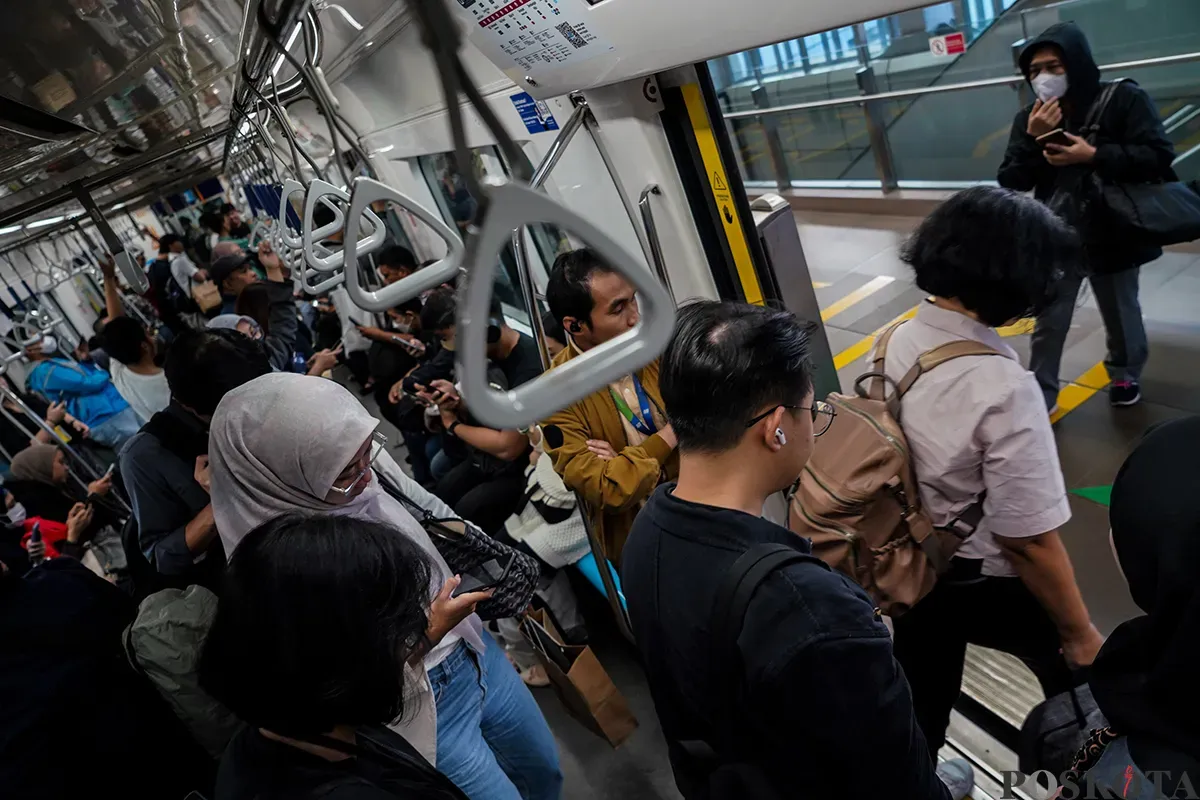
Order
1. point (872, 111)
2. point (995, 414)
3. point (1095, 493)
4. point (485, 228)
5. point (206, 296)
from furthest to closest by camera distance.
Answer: point (872, 111) < point (206, 296) < point (1095, 493) < point (995, 414) < point (485, 228)

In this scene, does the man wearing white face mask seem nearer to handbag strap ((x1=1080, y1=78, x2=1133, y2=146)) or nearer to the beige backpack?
handbag strap ((x1=1080, y1=78, x2=1133, y2=146))

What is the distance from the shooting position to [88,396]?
5.26 meters

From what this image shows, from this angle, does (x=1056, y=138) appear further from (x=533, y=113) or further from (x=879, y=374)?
(x=533, y=113)

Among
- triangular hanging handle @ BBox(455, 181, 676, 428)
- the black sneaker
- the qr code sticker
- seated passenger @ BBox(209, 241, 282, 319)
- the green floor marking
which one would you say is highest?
the qr code sticker

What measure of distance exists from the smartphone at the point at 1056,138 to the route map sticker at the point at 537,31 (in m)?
2.30

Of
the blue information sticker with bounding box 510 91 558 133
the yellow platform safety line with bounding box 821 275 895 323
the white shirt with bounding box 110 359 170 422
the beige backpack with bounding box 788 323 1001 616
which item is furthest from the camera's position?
the yellow platform safety line with bounding box 821 275 895 323

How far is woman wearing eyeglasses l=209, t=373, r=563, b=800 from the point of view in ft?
5.55

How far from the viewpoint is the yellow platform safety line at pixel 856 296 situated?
599 centimetres

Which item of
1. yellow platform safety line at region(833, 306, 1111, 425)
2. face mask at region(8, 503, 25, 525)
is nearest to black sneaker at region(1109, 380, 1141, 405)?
yellow platform safety line at region(833, 306, 1111, 425)

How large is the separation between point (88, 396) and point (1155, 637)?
6.26 m

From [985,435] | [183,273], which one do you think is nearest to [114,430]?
[183,273]

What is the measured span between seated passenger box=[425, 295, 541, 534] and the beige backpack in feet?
4.73

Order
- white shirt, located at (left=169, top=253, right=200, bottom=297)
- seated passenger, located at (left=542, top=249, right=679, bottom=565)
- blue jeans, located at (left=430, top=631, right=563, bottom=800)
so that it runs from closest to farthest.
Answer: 1. blue jeans, located at (left=430, top=631, right=563, bottom=800)
2. seated passenger, located at (left=542, top=249, right=679, bottom=565)
3. white shirt, located at (left=169, top=253, right=200, bottom=297)

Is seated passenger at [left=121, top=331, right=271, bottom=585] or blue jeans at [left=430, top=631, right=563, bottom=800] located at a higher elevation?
seated passenger at [left=121, top=331, right=271, bottom=585]
